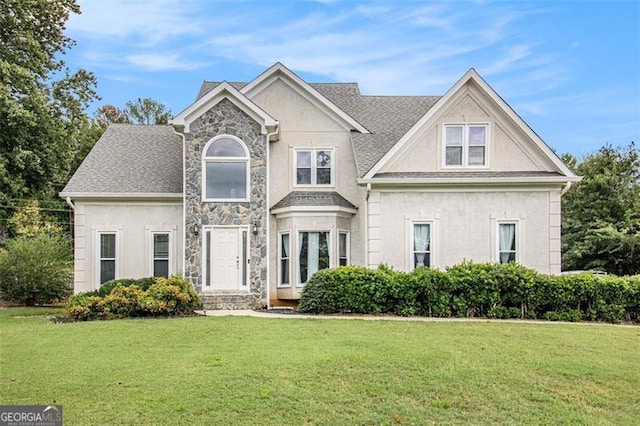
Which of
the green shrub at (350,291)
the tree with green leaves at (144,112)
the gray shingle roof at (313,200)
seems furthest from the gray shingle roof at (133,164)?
the tree with green leaves at (144,112)

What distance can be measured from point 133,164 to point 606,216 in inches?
971

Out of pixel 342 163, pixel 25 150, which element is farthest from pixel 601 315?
pixel 25 150

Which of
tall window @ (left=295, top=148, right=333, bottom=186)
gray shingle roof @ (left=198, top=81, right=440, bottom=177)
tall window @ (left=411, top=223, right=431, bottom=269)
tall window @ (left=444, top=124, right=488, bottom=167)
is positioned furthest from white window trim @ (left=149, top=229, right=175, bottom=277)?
tall window @ (left=444, top=124, right=488, bottom=167)

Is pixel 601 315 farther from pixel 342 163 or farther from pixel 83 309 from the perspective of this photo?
pixel 83 309

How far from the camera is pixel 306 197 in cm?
1848

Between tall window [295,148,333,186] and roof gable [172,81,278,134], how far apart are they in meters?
2.32

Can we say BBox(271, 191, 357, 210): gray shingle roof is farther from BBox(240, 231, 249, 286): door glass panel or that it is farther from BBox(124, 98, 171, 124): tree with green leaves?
BBox(124, 98, 171, 124): tree with green leaves

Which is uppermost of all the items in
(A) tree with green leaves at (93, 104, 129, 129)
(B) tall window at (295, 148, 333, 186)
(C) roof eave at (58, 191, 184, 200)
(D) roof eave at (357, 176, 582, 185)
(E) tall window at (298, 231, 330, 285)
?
(A) tree with green leaves at (93, 104, 129, 129)

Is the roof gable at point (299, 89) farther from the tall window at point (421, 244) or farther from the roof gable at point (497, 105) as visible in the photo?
the tall window at point (421, 244)

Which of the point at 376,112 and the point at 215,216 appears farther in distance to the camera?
the point at 376,112

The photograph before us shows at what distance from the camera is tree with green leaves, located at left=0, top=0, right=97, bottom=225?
24109 millimetres

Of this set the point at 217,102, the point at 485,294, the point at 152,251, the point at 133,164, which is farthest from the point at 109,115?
the point at 485,294

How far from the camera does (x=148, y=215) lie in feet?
60.8

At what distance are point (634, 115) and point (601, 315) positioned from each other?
33.2ft
